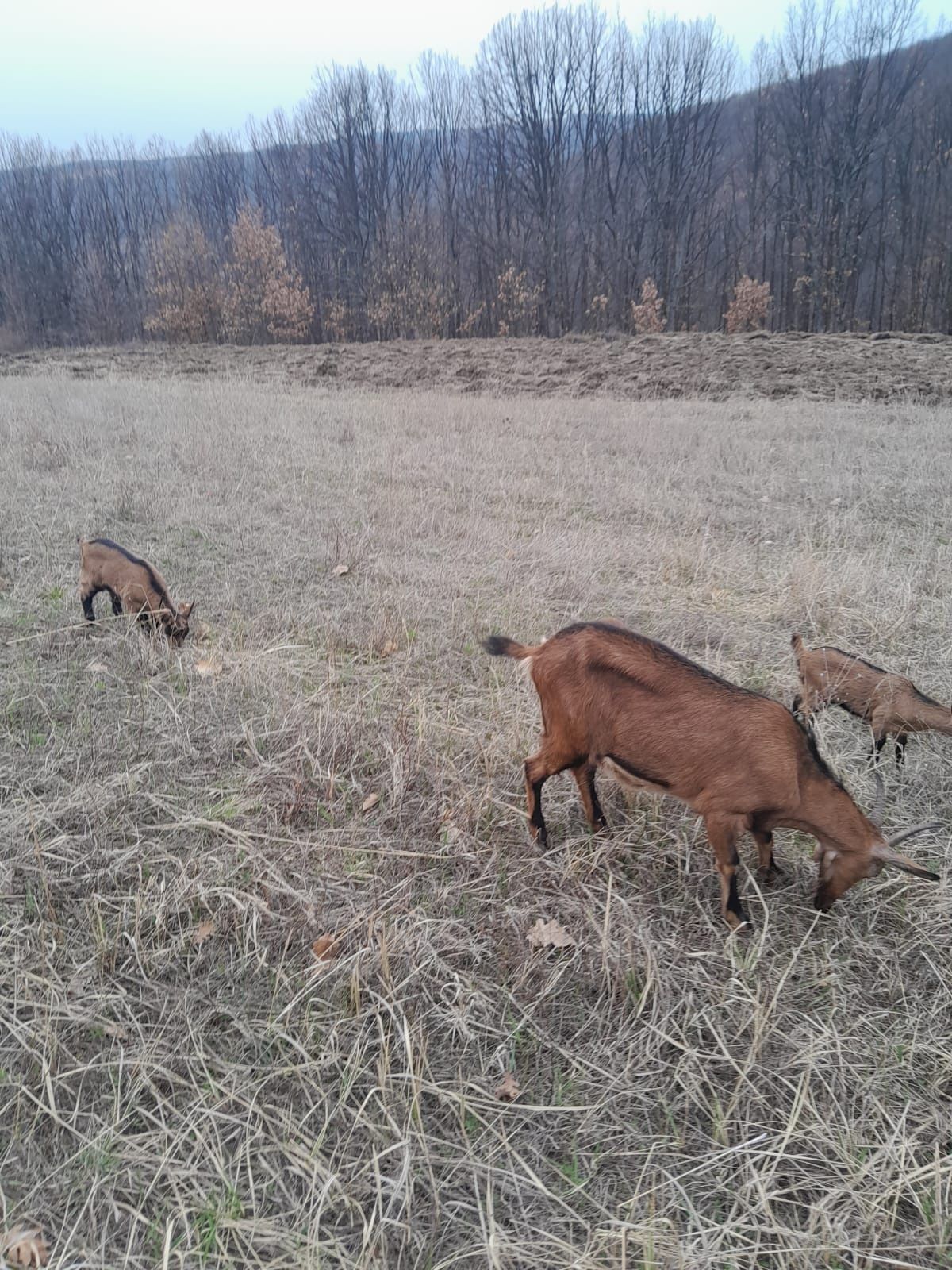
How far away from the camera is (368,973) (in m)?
2.46

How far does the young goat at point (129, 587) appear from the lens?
4559mm

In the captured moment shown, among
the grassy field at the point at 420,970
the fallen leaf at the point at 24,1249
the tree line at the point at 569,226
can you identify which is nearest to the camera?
the fallen leaf at the point at 24,1249

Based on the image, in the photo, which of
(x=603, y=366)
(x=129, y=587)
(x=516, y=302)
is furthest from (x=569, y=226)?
(x=129, y=587)

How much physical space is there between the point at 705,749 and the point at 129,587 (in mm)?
3494

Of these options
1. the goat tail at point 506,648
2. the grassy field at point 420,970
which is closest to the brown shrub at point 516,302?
the grassy field at point 420,970

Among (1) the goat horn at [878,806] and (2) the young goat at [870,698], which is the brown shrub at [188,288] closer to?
(2) the young goat at [870,698]

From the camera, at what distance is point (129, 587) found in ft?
15.1

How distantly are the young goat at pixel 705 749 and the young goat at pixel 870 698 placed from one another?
3.79 ft

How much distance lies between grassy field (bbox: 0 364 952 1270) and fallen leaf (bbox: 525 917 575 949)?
1.3 inches

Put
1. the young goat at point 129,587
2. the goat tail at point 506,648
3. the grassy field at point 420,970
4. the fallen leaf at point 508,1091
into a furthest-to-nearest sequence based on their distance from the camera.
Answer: the young goat at point 129,587 < the goat tail at point 506,648 < the fallen leaf at point 508,1091 < the grassy field at point 420,970

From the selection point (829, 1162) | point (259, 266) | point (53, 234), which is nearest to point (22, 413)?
point (829, 1162)

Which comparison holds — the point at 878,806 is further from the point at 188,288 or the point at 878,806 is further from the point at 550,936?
the point at 188,288

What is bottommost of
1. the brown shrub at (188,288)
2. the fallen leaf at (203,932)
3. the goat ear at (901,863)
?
the fallen leaf at (203,932)

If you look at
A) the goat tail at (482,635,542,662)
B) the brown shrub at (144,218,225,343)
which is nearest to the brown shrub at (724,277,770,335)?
the brown shrub at (144,218,225,343)
